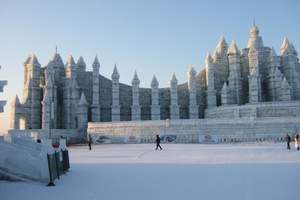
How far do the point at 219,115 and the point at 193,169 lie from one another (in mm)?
40488

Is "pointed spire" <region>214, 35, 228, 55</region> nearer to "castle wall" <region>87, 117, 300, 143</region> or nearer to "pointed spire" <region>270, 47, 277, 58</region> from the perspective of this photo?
"pointed spire" <region>270, 47, 277, 58</region>

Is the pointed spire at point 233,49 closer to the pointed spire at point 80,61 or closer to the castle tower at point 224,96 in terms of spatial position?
the castle tower at point 224,96

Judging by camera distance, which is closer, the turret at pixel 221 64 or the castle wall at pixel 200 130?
the castle wall at pixel 200 130

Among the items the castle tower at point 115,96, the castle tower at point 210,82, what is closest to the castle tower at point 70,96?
the castle tower at point 115,96

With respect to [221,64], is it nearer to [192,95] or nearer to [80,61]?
[192,95]

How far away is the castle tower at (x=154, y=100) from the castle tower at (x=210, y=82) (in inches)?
334

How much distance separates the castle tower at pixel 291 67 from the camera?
5677 centimetres

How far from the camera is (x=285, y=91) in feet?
171

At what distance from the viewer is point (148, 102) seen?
61.4 metres

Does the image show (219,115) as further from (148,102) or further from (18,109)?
(18,109)

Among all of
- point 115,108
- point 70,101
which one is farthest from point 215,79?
point 70,101

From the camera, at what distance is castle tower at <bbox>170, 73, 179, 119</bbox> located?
56.6m

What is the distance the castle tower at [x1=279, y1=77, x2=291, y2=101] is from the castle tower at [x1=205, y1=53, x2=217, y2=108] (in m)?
10.5

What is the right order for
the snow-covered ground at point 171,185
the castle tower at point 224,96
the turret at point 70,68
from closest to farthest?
the snow-covered ground at point 171,185
the castle tower at point 224,96
the turret at point 70,68
